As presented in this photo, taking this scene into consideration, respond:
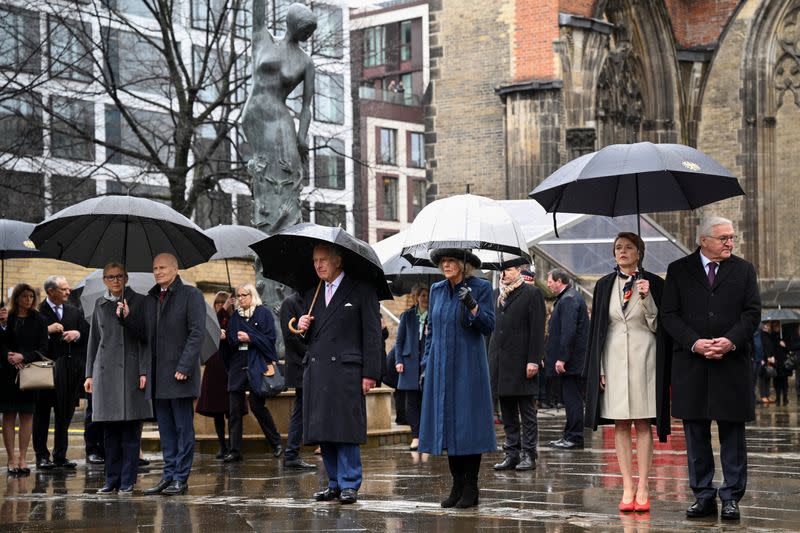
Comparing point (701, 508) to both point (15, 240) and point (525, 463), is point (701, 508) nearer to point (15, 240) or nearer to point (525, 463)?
point (525, 463)

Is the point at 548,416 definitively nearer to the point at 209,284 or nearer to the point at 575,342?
the point at 575,342

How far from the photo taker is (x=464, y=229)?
10320mm

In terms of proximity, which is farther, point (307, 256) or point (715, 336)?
point (307, 256)

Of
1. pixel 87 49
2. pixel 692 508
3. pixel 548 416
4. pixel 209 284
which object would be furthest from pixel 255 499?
pixel 87 49

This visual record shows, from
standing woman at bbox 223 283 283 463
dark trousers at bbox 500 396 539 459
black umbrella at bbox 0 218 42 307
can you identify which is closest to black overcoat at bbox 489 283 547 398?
dark trousers at bbox 500 396 539 459

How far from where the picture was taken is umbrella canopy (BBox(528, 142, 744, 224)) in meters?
9.45

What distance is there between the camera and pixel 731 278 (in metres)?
9.21

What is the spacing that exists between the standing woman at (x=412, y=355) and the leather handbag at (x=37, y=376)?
375 cm

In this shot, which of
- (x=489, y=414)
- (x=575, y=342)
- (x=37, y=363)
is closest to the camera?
(x=489, y=414)

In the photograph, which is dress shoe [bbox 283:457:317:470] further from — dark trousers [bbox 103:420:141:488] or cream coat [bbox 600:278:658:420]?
cream coat [bbox 600:278:658:420]

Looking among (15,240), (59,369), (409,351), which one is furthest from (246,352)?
(15,240)

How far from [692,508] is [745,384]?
2.87 ft

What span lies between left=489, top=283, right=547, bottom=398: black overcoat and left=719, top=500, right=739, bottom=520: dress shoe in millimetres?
3999

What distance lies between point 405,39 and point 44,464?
63.4 m
